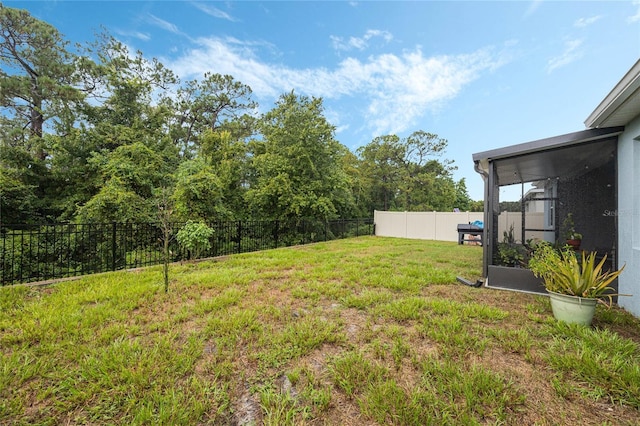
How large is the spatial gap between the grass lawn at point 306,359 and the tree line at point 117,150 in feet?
17.6

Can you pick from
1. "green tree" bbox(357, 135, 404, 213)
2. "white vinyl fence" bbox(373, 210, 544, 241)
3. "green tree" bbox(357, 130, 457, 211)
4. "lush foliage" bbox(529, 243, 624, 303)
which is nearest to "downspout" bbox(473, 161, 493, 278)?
"lush foliage" bbox(529, 243, 624, 303)

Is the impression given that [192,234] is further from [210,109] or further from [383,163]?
[383,163]

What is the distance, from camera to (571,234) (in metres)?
3.86

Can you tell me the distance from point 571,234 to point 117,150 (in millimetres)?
12766

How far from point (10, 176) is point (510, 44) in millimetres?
16470

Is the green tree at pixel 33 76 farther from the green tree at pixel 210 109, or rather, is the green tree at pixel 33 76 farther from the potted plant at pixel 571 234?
the potted plant at pixel 571 234

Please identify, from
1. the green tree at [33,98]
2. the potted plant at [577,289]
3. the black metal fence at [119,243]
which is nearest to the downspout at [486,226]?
the potted plant at [577,289]

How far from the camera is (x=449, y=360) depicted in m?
1.96

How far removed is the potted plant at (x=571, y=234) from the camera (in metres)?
3.75

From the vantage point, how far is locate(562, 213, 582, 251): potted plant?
3752 millimetres

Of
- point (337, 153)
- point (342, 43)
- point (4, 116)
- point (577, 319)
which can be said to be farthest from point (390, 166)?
point (4, 116)

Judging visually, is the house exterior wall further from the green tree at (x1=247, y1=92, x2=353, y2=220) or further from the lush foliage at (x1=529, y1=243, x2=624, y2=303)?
the green tree at (x1=247, y1=92, x2=353, y2=220)

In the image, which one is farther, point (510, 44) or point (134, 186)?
point (134, 186)

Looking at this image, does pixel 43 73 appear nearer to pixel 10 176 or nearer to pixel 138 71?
pixel 138 71
